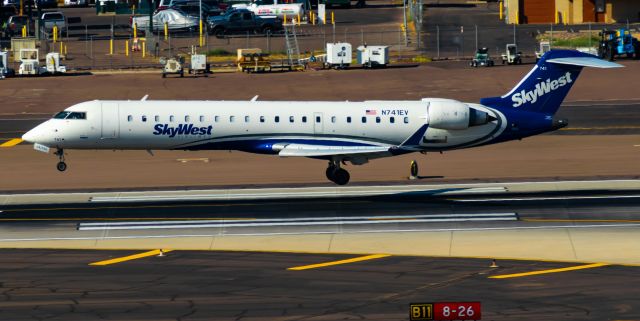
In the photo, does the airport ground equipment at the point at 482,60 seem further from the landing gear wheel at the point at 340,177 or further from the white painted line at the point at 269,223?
the white painted line at the point at 269,223

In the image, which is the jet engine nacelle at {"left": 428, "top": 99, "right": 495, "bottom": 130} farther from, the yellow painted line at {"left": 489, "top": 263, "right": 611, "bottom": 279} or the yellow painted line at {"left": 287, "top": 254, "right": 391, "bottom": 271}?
the yellow painted line at {"left": 489, "top": 263, "right": 611, "bottom": 279}

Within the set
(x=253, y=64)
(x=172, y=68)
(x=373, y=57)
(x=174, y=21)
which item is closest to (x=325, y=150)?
(x=172, y=68)

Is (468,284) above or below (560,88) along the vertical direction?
below

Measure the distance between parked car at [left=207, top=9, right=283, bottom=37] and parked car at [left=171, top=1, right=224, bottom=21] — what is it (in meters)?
7.54

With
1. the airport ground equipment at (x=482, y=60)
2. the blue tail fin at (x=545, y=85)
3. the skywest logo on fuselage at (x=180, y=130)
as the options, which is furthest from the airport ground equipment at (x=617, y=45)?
the skywest logo on fuselage at (x=180, y=130)

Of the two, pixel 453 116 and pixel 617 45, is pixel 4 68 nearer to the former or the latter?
pixel 617 45

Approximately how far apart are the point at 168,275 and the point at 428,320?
17.0 metres

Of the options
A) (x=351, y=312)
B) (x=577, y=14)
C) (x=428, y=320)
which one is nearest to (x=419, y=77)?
(x=577, y=14)

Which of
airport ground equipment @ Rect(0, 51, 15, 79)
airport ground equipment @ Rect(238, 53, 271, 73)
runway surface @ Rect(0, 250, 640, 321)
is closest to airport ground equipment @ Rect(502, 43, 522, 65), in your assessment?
airport ground equipment @ Rect(238, 53, 271, 73)

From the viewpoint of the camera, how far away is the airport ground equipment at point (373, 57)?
98812mm

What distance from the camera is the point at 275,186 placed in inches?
2323

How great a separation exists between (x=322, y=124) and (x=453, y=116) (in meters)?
5.55

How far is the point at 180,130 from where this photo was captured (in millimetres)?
55125

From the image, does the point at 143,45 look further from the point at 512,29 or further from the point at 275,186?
the point at 275,186
